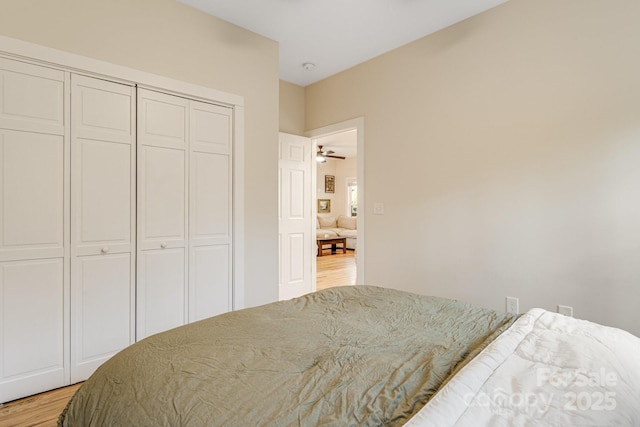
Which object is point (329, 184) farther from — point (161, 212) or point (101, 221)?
point (101, 221)

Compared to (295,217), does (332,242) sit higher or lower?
lower

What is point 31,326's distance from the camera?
1916 millimetres

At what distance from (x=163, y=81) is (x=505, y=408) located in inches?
106

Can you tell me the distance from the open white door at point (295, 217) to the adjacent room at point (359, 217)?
702 millimetres

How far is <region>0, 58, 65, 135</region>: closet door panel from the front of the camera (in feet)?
6.00

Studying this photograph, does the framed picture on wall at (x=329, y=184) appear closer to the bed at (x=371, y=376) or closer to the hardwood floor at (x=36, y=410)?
the hardwood floor at (x=36, y=410)

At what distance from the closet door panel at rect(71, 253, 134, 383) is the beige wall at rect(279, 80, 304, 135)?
2.40m

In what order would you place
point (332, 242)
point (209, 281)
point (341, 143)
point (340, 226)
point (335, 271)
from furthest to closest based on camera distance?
point (340, 226)
point (332, 242)
point (341, 143)
point (335, 271)
point (209, 281)

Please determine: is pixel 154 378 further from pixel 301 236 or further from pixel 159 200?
pixel 301 236

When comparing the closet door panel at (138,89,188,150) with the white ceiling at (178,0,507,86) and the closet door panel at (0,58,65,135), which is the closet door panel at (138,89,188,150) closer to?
the closet door panel at (0,58,65,135)

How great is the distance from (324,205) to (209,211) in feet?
23.5

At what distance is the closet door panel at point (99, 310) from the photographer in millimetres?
2070

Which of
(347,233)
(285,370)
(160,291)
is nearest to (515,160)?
(285,370)

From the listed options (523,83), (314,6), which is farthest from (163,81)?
(523,83)
